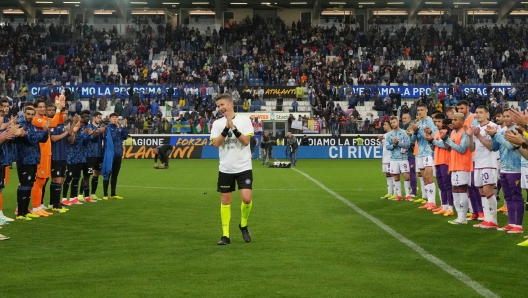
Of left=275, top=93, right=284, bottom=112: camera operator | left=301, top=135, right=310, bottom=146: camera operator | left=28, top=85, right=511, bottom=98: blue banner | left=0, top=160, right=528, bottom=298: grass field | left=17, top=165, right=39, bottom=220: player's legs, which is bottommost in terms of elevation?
left=0, top=160, right=528, bottom=298: grass field

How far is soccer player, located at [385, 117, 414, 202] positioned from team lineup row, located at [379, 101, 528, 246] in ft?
0.93

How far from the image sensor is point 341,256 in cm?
963

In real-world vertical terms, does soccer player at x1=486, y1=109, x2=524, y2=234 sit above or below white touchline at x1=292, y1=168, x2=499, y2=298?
above

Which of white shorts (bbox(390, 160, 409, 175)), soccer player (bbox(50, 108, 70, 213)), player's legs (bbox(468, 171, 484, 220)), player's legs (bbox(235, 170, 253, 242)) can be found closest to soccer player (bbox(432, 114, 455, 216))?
player's legs (bbox(468, 171, 484, 220))

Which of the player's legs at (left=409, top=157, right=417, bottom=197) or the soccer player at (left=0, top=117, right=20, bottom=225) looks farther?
the player's legs at (left=409, top=157, right=417, bottom=197)

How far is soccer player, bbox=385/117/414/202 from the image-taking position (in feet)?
58.1

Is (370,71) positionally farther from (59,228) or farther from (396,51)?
(59,228)

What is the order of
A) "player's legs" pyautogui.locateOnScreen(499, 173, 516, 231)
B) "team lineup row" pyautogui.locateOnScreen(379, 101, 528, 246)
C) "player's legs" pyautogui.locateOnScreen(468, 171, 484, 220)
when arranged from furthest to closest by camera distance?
"player's legs" pyautogui.locateOnScreen(468, 171, 484, 220), "player's legs" pyautogui.locateOnScreen(499, 173, 516, 231), "team lineup row" pyautogui.locateOnScreen(379, 101, 528, 246)

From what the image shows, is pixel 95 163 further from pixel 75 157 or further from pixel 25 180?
pixel 25 180

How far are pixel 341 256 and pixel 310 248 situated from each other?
78cm

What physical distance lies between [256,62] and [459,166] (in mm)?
44134

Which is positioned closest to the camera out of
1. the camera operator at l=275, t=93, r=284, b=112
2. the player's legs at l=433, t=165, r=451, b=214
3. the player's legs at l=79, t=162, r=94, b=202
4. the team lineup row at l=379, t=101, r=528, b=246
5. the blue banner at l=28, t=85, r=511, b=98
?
the team lineup row at l=379, t=101, r=528, b=246

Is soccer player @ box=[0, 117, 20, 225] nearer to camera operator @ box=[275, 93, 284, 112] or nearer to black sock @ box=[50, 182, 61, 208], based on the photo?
black sock @ box=[50, 182, 61, 208]

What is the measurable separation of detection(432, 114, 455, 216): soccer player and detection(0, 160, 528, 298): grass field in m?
0.60
